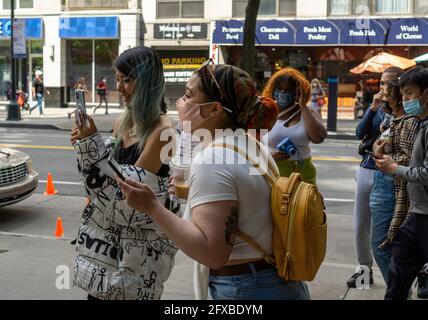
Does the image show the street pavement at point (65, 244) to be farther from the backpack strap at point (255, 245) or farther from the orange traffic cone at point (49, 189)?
the backpack strap at point (255, 245)

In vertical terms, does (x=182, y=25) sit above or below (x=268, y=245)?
above

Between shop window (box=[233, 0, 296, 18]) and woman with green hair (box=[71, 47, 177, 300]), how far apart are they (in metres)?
26.6

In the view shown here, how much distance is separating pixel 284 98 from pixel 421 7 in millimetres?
24545

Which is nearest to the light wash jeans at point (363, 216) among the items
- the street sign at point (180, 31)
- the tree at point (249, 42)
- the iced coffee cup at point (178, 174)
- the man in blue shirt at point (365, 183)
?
the man in blue shirt at point (365, 183)

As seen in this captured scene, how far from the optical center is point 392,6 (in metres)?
27.8

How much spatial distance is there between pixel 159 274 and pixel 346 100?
2630cm

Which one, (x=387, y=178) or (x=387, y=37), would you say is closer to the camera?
(x=387, y=178)

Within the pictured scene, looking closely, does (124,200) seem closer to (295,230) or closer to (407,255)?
(295,230)

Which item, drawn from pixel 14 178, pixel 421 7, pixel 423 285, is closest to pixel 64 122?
pixel 421 7

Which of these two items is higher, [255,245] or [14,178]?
[255,245]

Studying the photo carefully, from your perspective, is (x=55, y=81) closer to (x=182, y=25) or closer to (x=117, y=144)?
(x=182, y=25)

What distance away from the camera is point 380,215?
4.97 metres

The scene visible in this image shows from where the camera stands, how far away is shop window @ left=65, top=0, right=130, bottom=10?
3116 centimetres
